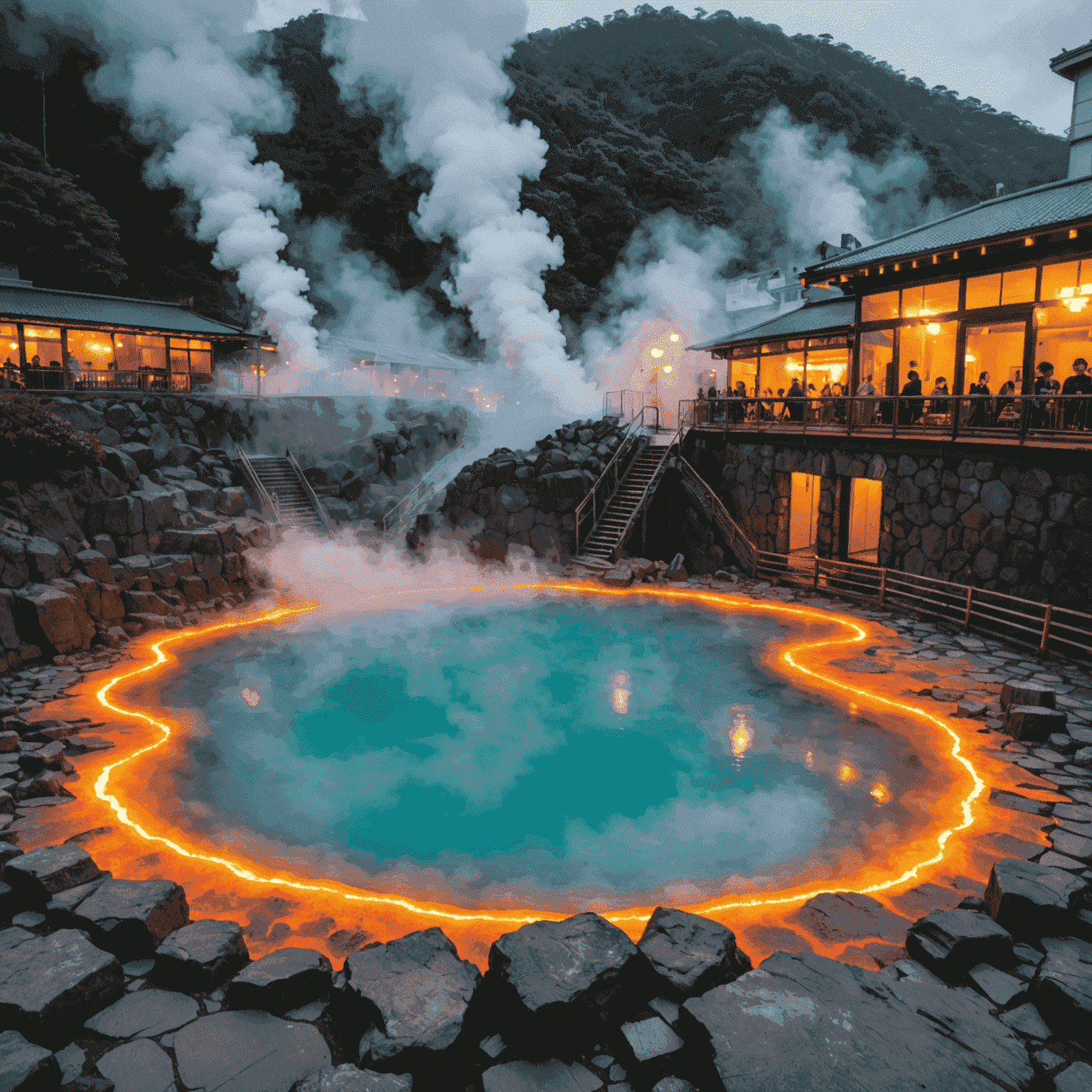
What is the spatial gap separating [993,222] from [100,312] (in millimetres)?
30029

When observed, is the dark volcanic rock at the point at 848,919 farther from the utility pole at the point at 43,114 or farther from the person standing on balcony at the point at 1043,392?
the utility pole at the point at 43,114

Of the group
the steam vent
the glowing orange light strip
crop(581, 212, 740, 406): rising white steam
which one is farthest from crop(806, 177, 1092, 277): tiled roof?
crop(581, 212, 740, 406): rising white steam

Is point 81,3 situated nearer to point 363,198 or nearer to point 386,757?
point 363,198

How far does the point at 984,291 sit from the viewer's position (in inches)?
597

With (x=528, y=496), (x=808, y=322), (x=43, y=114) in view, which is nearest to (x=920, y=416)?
(x=808, y=322)

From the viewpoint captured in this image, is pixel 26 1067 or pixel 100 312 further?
pixel 100 312

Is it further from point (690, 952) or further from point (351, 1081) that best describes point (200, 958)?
point (690, 952)

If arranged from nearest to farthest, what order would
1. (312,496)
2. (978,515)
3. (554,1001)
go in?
1. (554,1001)
2. (978,515)
3. (312,496)

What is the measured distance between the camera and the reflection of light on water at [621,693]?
438 inches

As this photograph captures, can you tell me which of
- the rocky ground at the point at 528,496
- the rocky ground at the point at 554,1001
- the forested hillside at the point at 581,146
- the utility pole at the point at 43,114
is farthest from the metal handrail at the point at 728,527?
the utility pole at the point at 43,114

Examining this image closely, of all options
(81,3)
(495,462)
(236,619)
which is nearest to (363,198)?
(81,3)

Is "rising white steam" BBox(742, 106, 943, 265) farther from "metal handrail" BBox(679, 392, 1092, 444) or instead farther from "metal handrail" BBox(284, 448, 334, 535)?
"metal handrail" BBox(284, 448, 334, 535)

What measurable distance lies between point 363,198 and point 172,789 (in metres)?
59.2

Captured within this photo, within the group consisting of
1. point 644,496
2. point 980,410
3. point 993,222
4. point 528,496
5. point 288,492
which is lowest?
point 288,492
